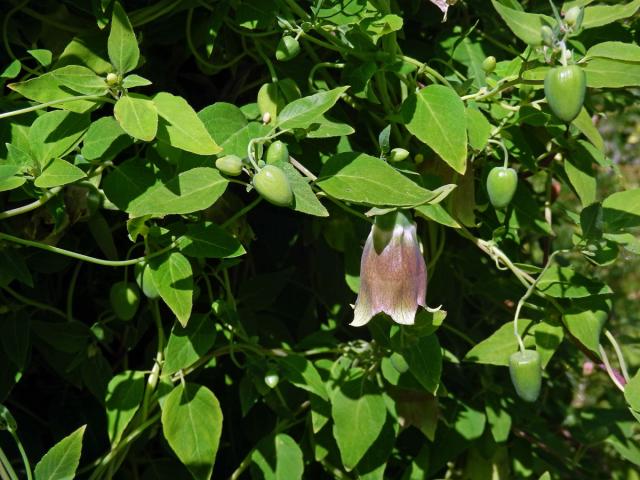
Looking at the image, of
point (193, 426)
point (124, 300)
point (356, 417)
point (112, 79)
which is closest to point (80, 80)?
point (112, 79)

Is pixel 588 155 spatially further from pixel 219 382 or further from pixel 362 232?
pixel 219 382

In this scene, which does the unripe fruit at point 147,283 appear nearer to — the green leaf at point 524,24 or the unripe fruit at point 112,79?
the unripe fruit at point 112,79

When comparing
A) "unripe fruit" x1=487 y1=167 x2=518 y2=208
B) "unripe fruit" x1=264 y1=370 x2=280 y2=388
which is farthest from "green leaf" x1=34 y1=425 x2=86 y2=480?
"unripe fruit" x1=487 y1=167 x2=518 y2=208

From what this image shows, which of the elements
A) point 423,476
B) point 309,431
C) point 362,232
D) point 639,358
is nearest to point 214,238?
point 362,232

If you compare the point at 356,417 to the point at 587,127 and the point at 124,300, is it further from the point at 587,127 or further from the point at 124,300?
the point at 587,127

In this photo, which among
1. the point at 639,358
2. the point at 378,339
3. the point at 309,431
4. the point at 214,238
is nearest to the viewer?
the point at 214,238

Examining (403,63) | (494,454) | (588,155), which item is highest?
(403,63)

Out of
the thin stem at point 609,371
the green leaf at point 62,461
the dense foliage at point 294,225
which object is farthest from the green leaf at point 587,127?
the green leaf at point 62,461
